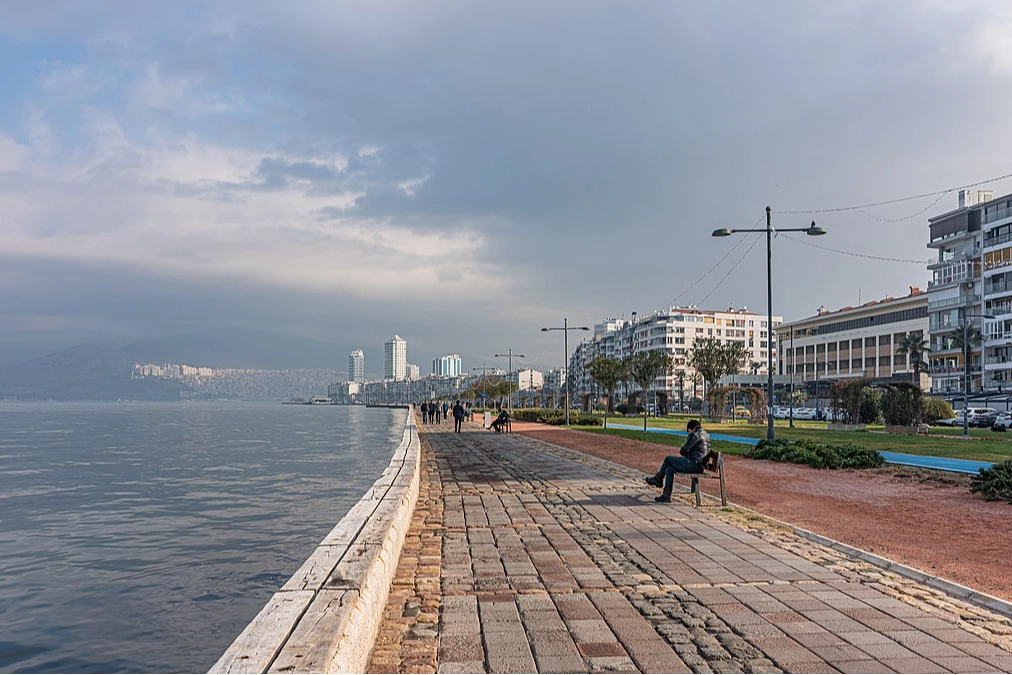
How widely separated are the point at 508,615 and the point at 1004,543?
6.05 m

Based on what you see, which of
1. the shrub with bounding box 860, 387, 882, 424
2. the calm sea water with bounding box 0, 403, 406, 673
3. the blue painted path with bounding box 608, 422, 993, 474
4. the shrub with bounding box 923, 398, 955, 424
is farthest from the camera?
the shrub with bounding box 923, 398, 955, 424

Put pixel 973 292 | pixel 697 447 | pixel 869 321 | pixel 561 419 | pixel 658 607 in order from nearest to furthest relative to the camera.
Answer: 1. pixel 658 607
2. pixel 697 447
3. pixel 561 419
4. pixel 973 292
5. pixel 869 321

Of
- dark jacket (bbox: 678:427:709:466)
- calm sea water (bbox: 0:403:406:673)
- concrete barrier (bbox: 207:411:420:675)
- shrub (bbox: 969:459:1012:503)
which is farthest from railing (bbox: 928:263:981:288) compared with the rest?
concrete barrier (bbox: 207:411:420:675)

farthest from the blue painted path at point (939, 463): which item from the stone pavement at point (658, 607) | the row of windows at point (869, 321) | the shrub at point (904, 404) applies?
the row of windows at point (869, 321)

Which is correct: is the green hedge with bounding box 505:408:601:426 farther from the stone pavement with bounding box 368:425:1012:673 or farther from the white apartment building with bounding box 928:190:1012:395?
the stone pavement with bounding box 368:425:1012:673

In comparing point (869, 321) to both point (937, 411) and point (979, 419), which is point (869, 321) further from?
point (937, 411)

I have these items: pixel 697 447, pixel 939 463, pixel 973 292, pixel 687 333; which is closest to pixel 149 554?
pixel 697 447

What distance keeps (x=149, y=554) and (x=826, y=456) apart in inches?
536

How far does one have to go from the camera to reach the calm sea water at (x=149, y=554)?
7.89 metres

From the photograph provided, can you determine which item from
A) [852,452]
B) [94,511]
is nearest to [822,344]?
[852,452]

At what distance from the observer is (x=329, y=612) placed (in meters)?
3.99

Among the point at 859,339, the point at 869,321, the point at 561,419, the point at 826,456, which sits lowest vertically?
the point at 561,419

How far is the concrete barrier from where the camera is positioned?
133 inches

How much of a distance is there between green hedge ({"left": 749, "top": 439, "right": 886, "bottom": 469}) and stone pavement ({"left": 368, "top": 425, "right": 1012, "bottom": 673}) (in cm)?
898
